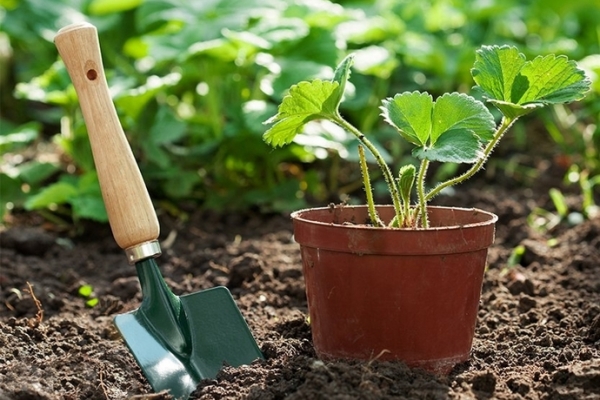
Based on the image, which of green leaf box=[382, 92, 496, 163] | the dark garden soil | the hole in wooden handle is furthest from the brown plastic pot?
the hole in wooden handle

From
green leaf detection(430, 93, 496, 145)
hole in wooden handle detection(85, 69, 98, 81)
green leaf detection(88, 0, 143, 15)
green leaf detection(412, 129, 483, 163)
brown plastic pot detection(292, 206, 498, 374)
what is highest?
green leaf detection(88, 0, 143, 15)

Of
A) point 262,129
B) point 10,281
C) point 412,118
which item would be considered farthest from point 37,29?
point 412,118

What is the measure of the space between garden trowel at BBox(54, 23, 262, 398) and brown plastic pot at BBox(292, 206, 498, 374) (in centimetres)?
26

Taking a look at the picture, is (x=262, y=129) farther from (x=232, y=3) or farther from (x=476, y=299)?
(x=476, y=299)

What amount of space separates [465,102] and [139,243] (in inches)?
29.3

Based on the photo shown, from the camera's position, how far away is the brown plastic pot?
1572 mm

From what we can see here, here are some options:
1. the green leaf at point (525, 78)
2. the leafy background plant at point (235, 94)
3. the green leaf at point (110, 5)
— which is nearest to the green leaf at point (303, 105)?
the green leaf at point (525, 78)

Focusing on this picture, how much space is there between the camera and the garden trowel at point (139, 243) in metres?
1.81

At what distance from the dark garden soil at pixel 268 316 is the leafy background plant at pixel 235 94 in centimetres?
19

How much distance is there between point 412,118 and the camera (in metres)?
1.59

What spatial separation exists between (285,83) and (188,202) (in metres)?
0.71

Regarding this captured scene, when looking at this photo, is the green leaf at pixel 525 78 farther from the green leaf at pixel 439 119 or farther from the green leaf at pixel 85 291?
the green leaf at pixel 85 291

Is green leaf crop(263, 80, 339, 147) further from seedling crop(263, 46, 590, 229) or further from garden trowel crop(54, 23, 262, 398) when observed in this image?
garden trowel crop(54, 23, 262, 398)

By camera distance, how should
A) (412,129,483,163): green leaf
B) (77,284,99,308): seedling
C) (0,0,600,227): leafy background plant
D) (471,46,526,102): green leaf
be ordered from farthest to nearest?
(0,0,600,227): leafy background plant → (77,284,99,308): seedling → (471,46,526,102): green leaf → (412,129,483,163): green leaf
